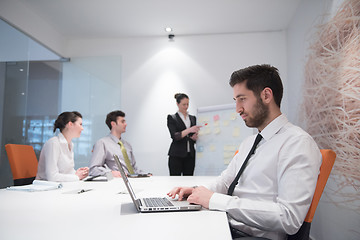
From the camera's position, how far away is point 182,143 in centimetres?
409

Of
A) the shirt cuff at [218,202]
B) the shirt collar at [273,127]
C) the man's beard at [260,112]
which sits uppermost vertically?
the man's beard at [260,112]

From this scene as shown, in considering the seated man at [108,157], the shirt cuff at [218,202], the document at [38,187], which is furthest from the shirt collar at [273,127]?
the seated man at [108,157]

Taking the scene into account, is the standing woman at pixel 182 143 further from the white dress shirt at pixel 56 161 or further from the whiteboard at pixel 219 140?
the white dress shirt at pixel 56 161

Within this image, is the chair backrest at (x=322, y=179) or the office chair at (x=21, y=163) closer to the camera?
the chair backrest at (x=322, y=179)

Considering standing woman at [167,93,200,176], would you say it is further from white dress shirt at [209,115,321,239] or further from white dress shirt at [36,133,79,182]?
white dress shirt at [209,115,321,239]

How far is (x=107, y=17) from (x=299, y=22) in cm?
272

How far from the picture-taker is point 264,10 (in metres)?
4.13

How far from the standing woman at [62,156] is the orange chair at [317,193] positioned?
1.81 meters

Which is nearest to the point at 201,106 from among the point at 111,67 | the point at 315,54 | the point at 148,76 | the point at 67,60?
the point at 148,76

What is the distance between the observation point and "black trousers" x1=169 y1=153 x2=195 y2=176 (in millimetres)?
4074

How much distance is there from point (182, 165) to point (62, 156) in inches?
74.9

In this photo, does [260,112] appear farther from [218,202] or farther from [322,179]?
[218,202]

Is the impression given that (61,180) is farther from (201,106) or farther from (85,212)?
(201,106)

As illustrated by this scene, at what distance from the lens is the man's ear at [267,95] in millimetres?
1353
